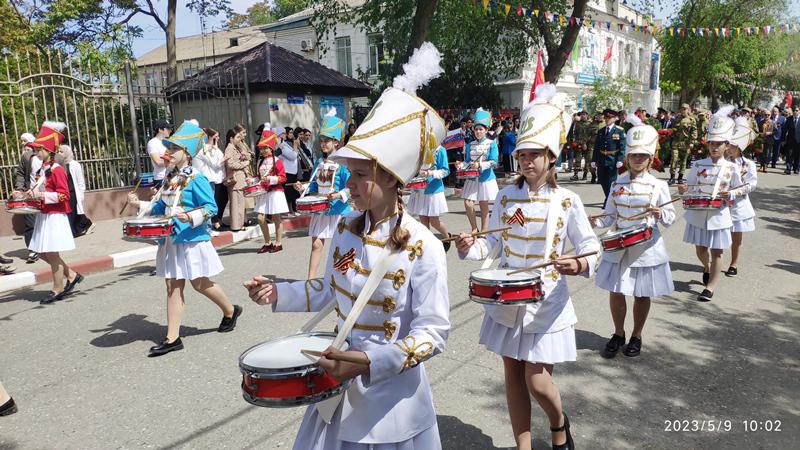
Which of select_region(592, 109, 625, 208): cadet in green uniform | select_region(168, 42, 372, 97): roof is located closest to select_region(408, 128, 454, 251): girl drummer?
select_region(592, 109, 625, 208): cadet in green uniform

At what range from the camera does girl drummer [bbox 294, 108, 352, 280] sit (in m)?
7.29

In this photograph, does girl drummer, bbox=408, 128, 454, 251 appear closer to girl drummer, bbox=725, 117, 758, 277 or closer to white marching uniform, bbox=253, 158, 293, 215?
white marching uniform, bbox=253, 158, 293, 215

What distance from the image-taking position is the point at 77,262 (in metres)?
8.98

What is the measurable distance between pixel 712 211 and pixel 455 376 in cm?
423

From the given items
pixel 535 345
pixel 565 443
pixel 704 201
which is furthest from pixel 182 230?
pixel 704 201

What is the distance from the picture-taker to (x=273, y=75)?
15.0 metres

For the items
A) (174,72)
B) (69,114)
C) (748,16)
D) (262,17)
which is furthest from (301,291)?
(262,17)

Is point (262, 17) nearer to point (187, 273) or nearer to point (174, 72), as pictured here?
point (174, 72)

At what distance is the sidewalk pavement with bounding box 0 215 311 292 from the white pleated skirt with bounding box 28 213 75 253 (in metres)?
1.48

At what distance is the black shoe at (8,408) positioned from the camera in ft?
14.2

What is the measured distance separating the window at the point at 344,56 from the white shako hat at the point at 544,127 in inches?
1340

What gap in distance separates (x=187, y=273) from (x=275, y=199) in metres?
4.61

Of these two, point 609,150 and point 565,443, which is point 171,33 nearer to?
point 609,150

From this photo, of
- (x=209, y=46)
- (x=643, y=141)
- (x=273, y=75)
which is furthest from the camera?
(x=209, y=46)
